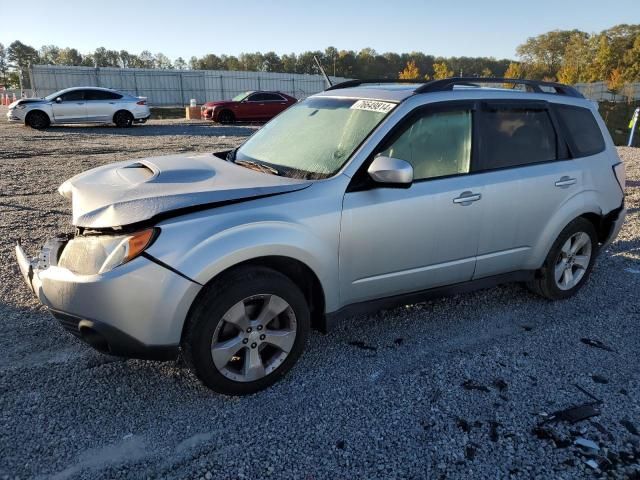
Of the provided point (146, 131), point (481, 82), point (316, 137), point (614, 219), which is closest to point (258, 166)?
point (316, 137)

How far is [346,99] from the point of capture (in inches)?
155

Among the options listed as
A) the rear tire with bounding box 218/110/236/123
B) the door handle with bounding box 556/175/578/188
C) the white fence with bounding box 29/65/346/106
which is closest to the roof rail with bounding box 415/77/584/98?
→ the door handle with bounding box 556/175/578/188

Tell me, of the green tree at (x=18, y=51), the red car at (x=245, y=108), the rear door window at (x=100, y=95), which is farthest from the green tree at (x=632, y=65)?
the green tree at (x=18, y=51)

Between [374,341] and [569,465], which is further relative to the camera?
[374,341]

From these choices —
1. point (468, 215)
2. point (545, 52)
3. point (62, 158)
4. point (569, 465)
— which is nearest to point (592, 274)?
point (468, 215)

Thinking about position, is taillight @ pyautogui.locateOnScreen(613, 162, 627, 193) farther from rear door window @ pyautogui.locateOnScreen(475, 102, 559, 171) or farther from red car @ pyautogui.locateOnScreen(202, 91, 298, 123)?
red car @ pyautogui.locateOnScreen(202, 91, 298, 123)

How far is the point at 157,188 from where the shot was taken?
3.12 metres

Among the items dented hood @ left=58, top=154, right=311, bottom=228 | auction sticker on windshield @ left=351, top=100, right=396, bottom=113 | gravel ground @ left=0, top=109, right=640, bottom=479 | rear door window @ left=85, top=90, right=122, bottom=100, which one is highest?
rear door window @ left=85, top=90, right=122, bottom=100

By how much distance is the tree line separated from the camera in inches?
3093

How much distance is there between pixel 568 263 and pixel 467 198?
1537 millimetres

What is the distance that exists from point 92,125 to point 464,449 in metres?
22.3

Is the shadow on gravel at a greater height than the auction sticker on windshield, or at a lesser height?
lesser

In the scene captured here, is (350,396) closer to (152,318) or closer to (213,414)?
(213,414)

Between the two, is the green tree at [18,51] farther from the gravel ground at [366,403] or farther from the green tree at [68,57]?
the gravel ground at [366,403]
